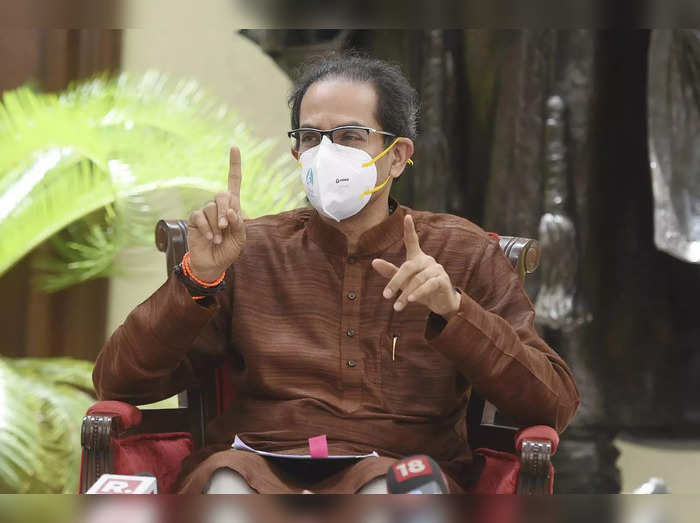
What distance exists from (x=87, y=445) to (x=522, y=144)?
2.19m

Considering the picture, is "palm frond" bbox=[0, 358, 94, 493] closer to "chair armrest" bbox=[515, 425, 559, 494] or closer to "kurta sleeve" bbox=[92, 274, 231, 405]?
"kurta sleeve" bbox=[92, 274, 231, 405]

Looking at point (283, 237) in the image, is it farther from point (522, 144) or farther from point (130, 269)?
point (130, 269)

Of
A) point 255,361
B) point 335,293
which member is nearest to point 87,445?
point 255,361

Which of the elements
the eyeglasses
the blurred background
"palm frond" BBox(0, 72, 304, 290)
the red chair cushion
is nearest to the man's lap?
the red chair cushion

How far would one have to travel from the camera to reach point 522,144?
343 cm

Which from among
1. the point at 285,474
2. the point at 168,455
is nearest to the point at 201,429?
the point at 168,455

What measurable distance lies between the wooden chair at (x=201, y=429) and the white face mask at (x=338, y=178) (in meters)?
0.44

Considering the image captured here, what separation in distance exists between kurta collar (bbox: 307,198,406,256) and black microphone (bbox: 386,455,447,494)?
43.7 inches

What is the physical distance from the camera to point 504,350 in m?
1.77

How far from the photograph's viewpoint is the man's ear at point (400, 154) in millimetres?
2162

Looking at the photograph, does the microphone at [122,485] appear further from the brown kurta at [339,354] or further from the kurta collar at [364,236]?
the kurta collar at [364,236]

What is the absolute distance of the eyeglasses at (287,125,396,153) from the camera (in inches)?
80.0

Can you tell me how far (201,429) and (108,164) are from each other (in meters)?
2.17

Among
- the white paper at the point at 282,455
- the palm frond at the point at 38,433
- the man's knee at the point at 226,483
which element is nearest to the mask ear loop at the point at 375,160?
the white paper at the point at 282,455
